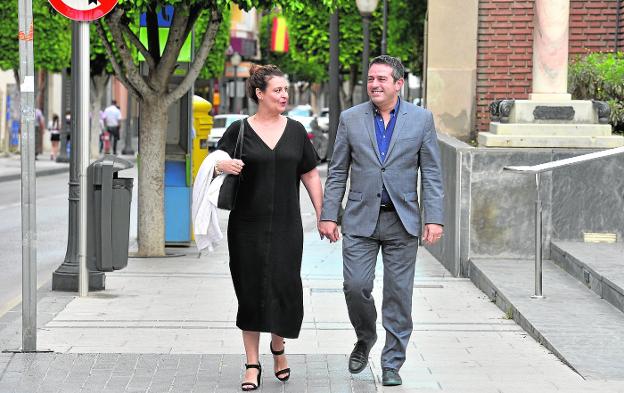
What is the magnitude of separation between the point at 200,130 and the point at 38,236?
2.87 m

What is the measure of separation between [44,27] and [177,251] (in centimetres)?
2637

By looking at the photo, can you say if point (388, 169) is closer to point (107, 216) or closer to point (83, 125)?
A: point (107, 216)

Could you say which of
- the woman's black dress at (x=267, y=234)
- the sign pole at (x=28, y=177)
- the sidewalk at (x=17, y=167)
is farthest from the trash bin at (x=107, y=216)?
the sidewalk at (x=17, y=167)

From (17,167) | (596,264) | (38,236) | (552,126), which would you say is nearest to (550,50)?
(552,126)

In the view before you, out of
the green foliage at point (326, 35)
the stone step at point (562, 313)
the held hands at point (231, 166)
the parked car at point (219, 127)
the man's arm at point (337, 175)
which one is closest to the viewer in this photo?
the held hands at point (231, 166)

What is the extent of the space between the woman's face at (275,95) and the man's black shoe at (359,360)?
1.36 metres

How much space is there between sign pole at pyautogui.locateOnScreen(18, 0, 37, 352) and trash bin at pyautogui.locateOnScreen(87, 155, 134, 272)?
0.86m

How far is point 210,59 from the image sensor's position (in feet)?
169

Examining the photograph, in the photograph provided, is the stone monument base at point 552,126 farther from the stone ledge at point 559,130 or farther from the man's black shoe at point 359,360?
the man's black shoe at point 359,360

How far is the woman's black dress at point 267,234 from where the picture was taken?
299 inches

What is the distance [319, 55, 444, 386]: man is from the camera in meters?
7.62

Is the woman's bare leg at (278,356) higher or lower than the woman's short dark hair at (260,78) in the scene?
lower

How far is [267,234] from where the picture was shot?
7.61m

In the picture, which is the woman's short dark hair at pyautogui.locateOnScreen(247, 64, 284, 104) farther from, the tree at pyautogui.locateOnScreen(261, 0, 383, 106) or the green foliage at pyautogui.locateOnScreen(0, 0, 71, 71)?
the tree at pyautogui.locateOnScreen(261, 0, 383, 106)
